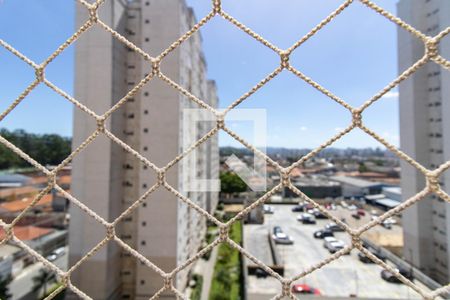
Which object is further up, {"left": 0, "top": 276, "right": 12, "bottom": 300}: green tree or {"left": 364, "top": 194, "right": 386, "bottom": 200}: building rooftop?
{"left": 364, "top": 194, "right": 386, "bottom": 200}: building rooftop

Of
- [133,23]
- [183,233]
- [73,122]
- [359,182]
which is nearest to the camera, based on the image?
[73,122]

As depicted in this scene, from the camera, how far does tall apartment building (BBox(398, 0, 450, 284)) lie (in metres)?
3.70

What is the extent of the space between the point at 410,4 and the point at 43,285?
6.83 m

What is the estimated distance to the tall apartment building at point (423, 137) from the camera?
3703 mm

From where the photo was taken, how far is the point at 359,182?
8.63 m

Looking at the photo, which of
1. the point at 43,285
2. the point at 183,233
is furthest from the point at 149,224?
the point at 43,285

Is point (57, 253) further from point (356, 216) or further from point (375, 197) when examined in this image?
point (375, 197)

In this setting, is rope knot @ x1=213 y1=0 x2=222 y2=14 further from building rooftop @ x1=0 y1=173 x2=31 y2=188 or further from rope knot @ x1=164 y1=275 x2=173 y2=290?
building rooftop @ x1=0 y1=173 x2=31 y2=188

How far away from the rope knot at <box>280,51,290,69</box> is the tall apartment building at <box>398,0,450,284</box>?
4156 millimetres

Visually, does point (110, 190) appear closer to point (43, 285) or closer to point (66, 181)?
point (66, 181)

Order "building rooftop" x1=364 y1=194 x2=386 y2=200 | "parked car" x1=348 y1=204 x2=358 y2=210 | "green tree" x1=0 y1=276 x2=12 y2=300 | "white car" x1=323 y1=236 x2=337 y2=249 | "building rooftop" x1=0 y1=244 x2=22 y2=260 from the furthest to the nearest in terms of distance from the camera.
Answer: "building rooftop" x1=364 y1=194 x2=386 y2=200 → "parked car" x1=348 y1=204 x2=358 y2=210 → "white car" x1=323 y1=236 x2=337 y2=249 → "building rooftop" x1=0 y1=244 x2=22 y2=260 → "green tree" x1=0 y1=276 x2=12 y2=300

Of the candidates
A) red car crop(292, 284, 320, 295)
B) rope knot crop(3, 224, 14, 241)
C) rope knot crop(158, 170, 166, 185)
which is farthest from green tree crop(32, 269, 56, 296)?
rope knot crop(158, 170, 166, 185)

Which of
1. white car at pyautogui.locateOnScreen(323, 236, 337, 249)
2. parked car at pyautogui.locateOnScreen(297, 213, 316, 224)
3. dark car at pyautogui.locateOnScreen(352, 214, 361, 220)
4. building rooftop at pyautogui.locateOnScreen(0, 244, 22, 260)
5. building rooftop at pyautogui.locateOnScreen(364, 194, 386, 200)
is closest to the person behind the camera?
building rooftop at pyautogui.locateOnScreen(0, 244, 22, 260)

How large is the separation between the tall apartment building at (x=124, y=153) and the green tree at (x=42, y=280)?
66cm
